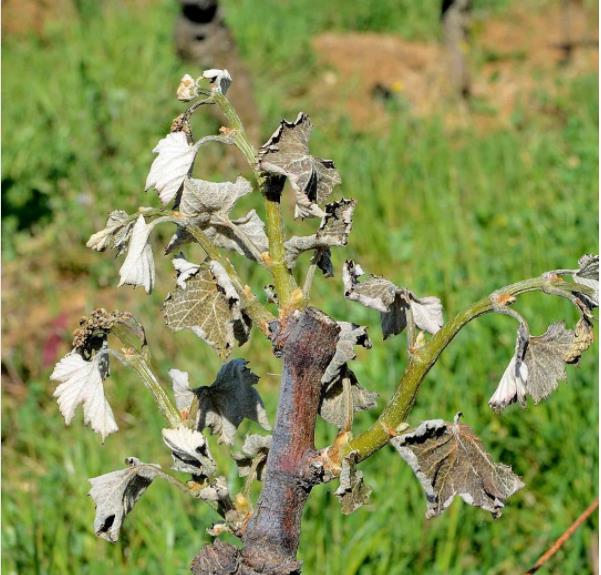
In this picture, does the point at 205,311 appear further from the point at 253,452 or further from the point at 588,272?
the point at 588,272

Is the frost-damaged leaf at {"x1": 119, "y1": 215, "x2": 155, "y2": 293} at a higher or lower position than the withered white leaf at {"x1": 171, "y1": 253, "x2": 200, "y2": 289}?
higher

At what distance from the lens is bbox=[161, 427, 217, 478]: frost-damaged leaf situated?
100 cm

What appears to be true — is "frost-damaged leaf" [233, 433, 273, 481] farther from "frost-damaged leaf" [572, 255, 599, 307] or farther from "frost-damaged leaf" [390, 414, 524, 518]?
"frost-damaged leaf" [572, 255, 599, 307]

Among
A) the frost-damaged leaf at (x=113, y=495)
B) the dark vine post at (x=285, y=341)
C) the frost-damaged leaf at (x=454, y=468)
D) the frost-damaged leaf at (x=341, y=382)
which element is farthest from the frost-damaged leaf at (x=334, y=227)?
the frost-damaged leaf at (x=113, y=495)

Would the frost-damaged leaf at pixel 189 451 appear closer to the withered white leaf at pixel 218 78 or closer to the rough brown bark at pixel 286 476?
the rough brown bark at pixel 286 476

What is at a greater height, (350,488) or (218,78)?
(218,78)

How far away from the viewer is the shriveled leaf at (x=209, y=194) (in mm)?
974

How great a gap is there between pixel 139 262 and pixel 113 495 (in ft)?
0.89

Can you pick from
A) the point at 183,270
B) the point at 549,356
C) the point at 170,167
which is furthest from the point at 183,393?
the point at 549,356

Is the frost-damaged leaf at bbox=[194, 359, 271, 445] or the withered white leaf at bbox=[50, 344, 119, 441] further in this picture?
the frost-damaged leaf at bbox=[194, 359, 271, 445]

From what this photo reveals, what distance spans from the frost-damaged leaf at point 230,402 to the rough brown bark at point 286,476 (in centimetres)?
12

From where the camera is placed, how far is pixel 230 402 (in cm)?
115

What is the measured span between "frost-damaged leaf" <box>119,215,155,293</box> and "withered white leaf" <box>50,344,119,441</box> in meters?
0.13

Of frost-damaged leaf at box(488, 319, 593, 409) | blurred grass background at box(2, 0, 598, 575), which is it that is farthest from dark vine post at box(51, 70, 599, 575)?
blurred grass background at box(2, 0, 598, 575)
